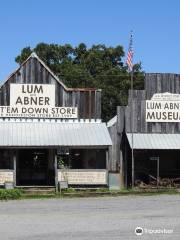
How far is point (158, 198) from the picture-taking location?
2475 centimetres

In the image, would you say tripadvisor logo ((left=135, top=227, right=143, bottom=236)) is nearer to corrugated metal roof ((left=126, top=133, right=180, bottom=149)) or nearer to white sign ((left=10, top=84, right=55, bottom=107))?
corrugated metal roof ((left=126, top=133, right=180, bottom=149))

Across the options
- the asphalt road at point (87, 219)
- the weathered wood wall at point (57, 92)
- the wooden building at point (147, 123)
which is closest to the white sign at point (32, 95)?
the weathered wood wall at point (57, 92)

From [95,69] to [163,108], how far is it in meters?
35.0

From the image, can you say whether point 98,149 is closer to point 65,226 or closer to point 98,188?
point 98,188

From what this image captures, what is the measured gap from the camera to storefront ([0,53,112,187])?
30219 mm

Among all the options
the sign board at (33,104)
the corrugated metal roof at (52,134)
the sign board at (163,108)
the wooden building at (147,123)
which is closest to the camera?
the corrugated metal roof at (52,134)

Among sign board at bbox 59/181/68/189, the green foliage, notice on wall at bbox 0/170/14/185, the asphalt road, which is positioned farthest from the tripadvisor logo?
the green foliage

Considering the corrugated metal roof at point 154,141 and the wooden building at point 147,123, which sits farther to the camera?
the wooden building at point 147,123

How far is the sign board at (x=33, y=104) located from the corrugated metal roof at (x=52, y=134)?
47 cm

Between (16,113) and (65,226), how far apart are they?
55.8 feet

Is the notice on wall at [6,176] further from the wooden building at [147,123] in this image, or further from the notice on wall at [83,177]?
Result: the wooden building at [147,123]

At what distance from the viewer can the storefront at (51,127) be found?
30219 millimetres

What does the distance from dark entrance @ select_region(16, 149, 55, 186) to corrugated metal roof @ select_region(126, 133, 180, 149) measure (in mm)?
4614

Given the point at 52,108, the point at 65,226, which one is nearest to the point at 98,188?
the point at 52,108
